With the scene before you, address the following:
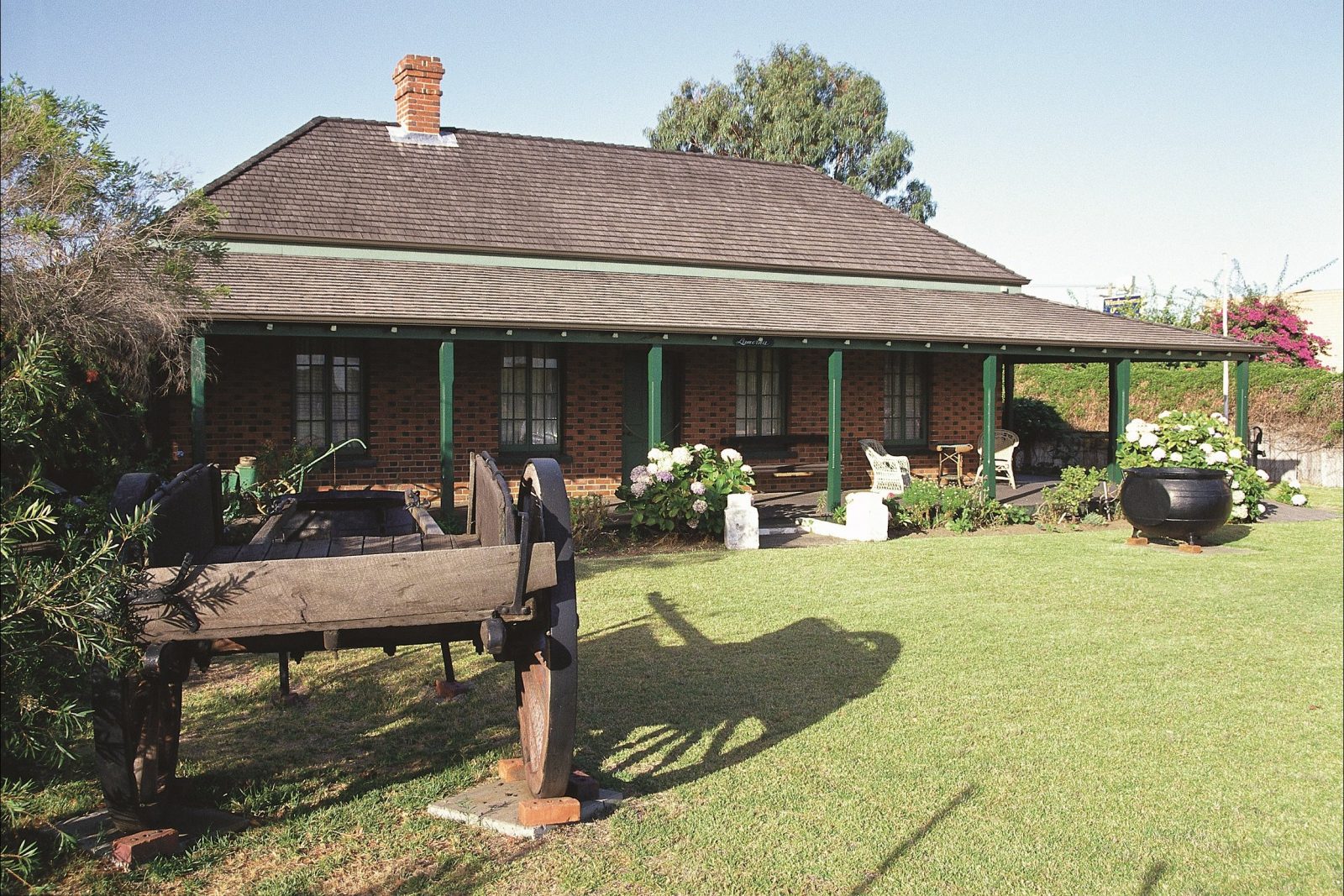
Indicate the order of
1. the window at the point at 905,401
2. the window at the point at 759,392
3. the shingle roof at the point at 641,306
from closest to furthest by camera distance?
the shingle roof at the point at 641,306, the window at the point at 759,392, the window at the point at 905,401

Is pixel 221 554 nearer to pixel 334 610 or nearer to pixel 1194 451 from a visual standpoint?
pixel 334 610

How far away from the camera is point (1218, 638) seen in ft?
25.8

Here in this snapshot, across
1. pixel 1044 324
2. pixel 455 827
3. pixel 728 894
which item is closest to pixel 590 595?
pixel 455 827

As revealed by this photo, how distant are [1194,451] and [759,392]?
609 centimetres

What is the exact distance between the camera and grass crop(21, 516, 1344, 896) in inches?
153

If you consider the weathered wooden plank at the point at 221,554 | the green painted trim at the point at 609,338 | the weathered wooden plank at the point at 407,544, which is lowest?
the weathered wooden plank at the point at 221,554

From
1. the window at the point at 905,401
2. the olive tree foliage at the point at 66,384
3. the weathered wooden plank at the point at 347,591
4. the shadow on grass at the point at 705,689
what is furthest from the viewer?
the window at the point at 905,401

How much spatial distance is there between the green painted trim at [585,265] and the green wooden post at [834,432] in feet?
10.6

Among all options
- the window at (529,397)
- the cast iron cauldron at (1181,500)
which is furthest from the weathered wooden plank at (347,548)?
the window at (529,397)

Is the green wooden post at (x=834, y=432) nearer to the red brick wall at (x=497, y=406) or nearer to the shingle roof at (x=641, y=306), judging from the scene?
the shingle roof at (x=641, y=306)

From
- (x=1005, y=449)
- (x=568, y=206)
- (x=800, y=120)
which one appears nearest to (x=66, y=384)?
(x=568, y=206)

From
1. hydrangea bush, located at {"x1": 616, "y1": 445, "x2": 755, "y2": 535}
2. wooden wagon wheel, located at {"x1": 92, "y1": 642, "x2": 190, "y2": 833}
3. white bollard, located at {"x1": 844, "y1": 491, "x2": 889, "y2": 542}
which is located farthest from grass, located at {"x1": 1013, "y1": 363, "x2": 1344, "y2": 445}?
wooden wagon wheel, located at {"x1": 92, "y1": 642, "x2": 190, "y2": 833}

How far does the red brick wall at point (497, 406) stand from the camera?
1369 centimetres

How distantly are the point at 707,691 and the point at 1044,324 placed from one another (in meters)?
12.1
